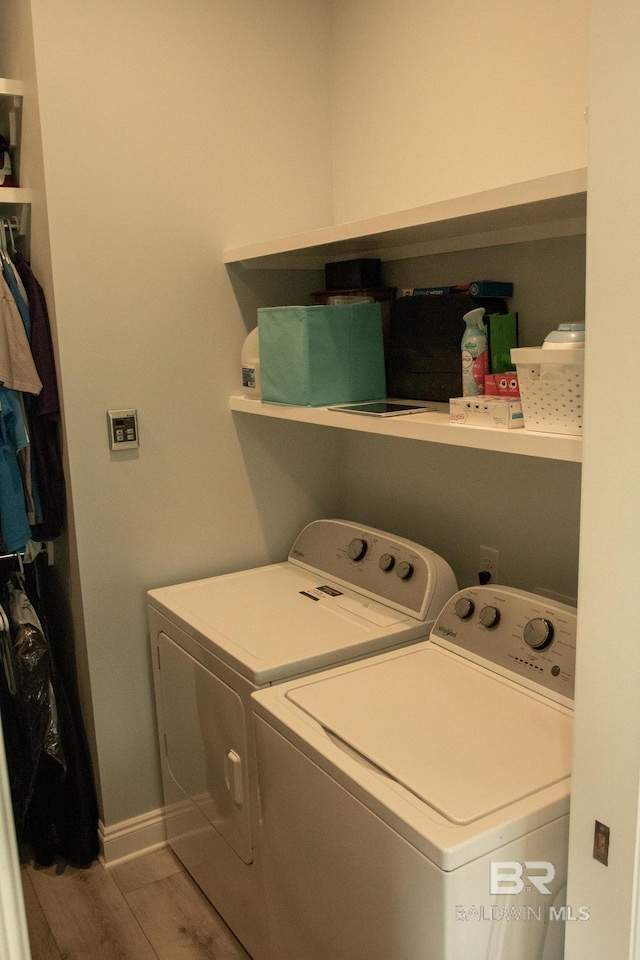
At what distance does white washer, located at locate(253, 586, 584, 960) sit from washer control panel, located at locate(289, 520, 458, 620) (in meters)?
0.13

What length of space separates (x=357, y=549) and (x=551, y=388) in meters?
0.96

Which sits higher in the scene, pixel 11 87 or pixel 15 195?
pixel 11 87

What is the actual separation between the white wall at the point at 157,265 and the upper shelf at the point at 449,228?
0.21 metres

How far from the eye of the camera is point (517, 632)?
170cm

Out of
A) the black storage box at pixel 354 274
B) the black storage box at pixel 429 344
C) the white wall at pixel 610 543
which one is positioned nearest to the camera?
the white wall at pixel 610 543

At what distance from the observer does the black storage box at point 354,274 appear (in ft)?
7.47

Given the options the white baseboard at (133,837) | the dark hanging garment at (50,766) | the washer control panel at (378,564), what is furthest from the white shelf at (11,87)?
the white baseboard at (133,837)

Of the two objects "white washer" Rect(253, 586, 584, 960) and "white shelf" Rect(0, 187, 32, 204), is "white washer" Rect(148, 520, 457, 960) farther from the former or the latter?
"white shelf" Rect(0, 187, 32, 204)

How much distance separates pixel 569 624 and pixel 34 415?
4.88 ft

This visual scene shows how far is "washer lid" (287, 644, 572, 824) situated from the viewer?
1.32m

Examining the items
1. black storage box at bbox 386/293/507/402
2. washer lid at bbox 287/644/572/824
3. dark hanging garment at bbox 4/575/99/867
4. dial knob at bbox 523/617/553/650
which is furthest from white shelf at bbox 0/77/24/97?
dial knob at bbox 523/617/553/650

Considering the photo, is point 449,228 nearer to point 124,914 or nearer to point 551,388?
point 551,388

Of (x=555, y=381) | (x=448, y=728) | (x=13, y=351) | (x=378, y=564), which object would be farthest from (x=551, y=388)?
(x=13, y=351)

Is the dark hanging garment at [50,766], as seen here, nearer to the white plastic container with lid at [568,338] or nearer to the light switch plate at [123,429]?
the light switch plate at [123,429]
